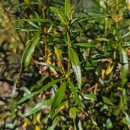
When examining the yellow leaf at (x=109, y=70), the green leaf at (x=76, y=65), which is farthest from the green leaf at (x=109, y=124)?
the green leaf at (x=76, y=65)

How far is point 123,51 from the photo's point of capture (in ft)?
6.66

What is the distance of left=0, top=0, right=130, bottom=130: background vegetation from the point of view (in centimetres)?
187

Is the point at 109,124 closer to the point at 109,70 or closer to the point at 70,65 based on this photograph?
the point at 109,70

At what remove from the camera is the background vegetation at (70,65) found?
73.5 inches

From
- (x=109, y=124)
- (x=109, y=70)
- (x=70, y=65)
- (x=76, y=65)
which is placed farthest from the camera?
(x=109, y=124)

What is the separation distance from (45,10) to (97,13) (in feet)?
0.92

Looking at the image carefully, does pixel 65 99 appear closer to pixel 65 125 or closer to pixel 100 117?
pixel 65 125

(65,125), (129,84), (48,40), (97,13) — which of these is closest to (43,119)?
(65,125)

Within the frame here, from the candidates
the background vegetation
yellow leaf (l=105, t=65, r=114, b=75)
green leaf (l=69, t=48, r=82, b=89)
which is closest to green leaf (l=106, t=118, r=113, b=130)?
the background vegetation

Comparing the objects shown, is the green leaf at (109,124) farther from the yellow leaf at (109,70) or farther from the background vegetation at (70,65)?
the yellow leaf at (109,70)

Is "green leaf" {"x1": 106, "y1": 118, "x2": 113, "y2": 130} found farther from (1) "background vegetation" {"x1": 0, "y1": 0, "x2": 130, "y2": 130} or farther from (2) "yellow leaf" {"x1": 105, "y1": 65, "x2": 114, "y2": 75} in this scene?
(2) "yellow leaf" {"x1": 105, "y1": 65, "x2": 114, "y2": 75}

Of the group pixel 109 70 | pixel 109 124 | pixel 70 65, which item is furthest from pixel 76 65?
pixel 109 124

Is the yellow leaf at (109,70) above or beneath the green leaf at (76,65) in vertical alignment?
beneath

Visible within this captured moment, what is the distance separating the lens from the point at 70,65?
6.54 ft
